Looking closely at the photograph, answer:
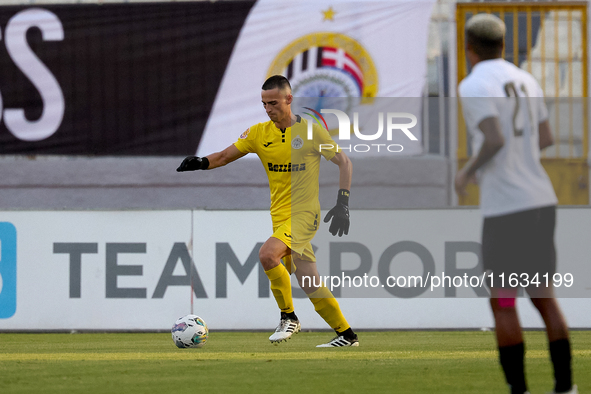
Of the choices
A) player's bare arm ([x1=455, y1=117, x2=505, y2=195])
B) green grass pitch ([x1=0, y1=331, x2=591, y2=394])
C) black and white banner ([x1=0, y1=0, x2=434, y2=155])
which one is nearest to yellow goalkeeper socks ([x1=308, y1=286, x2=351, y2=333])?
green grass pitch ([x1=0, y1=331, x2=591, y2=394])

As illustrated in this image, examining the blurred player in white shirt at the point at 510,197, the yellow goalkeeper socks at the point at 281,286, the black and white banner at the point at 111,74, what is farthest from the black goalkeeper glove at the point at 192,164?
the black and white banner at the point at 111,74

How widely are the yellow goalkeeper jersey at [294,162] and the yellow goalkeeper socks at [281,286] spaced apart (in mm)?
415

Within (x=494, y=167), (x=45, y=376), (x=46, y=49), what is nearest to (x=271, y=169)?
(x=45, y=376)

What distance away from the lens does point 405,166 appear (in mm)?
12305

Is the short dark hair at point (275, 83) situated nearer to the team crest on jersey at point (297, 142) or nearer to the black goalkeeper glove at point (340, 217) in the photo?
the team crest on jersey at point (297, 142)

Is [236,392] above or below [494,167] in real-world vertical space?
below

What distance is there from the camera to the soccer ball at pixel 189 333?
7129 millimetres

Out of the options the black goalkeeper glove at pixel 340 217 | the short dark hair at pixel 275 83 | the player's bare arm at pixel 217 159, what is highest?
the short dark hair at pixel 275 83

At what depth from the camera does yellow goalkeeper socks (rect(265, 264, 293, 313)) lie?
694 centimetres

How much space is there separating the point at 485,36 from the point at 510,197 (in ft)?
2.39

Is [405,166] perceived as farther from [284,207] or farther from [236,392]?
[236,392]

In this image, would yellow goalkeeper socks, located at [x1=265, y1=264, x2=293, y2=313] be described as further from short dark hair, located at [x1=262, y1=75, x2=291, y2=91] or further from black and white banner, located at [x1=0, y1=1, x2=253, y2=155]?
black and white banner, located at [x1=0, y1=1, x2=253, y2=155]

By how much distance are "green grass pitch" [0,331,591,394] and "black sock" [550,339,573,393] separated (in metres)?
0.57

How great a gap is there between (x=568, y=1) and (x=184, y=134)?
6.12 meters
